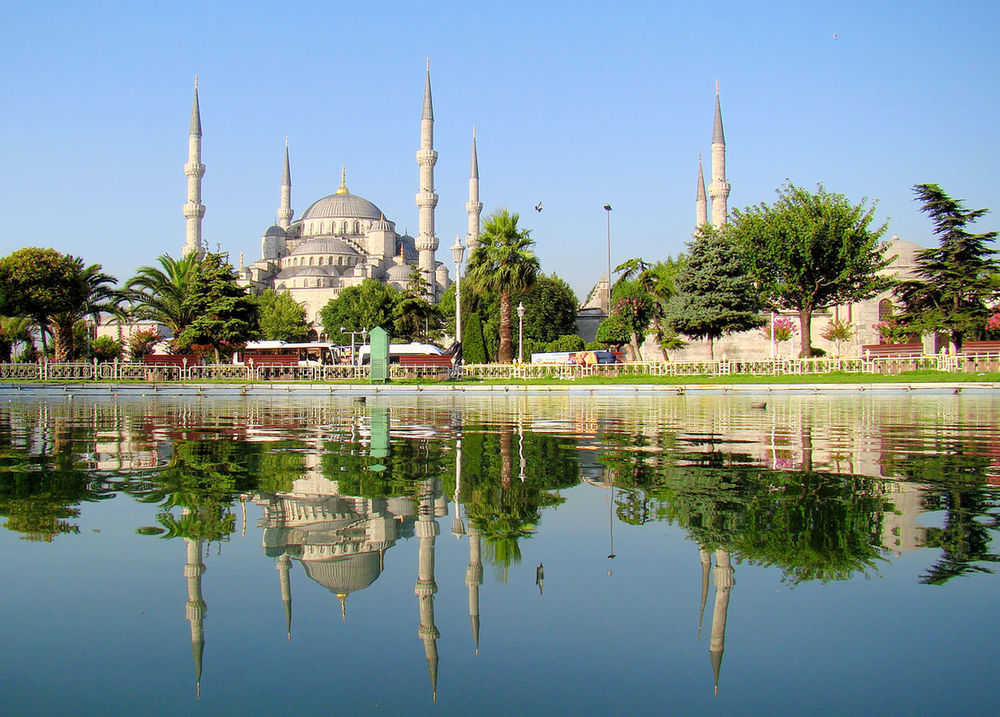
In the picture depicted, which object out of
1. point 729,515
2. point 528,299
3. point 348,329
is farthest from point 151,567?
point 348,329

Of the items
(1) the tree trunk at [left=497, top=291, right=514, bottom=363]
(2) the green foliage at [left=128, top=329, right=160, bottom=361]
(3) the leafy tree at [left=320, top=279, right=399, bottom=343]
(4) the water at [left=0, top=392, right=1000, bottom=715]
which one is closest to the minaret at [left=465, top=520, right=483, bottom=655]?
(4) the water at [left=0, top=392, right=1000, bottom=715]

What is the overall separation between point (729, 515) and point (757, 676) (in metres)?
2.21

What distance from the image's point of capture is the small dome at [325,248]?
97.9 m

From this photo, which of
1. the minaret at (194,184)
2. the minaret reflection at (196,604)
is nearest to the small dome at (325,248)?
the minaret at (194,184)

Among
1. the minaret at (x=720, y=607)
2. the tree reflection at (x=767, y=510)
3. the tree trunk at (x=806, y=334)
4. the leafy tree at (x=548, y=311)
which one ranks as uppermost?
the leafy tree at (x=548, y=311)

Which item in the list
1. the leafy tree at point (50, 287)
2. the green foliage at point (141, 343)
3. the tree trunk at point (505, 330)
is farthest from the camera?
the green foliage at point (141, 343)

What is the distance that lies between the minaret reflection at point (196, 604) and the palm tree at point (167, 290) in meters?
36.3

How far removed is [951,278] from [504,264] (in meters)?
17.8

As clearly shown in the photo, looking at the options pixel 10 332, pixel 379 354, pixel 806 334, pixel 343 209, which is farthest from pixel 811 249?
pixel 343 209

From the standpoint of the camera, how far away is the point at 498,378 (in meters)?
30.4

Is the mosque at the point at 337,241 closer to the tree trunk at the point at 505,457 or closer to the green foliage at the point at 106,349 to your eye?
the green foliage at the point at 106,349

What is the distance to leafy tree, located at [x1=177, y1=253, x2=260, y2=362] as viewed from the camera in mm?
36844

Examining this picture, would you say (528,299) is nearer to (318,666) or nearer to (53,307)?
(53,307)

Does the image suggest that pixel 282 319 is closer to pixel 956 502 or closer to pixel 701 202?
pixel 701 202
